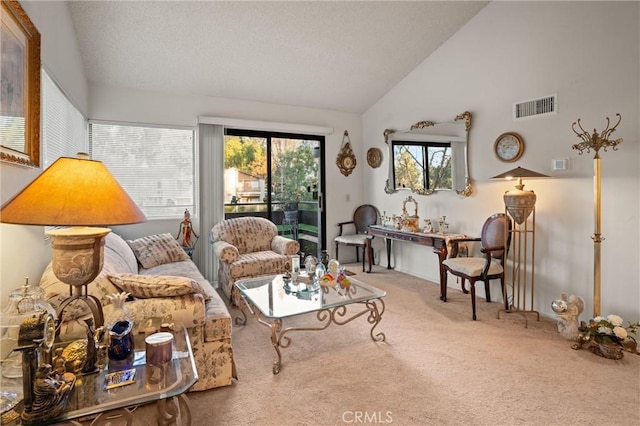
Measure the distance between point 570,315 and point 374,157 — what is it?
139 inches

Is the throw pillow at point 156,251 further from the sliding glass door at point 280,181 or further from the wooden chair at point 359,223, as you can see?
the wooden chair at point 359,223

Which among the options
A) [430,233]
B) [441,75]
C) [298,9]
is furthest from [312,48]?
[430,233]

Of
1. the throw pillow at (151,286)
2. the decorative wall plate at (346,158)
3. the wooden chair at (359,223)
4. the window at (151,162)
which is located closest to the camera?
the throw pillow at (151,286)

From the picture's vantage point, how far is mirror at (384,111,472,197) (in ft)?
13.5

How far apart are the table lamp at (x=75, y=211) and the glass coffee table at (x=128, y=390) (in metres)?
0.13

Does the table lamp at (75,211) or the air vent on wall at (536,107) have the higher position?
the air vent on wall at (536,107)

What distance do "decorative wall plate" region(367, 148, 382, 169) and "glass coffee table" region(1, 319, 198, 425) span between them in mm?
4491

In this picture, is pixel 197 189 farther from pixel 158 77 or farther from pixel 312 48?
pixel 312 48

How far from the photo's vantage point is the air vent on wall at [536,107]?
3.20m

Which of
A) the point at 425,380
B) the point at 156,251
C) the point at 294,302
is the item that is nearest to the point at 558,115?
the point at 425,380

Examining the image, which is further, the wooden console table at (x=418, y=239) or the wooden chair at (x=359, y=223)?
the wooden chair at (x=359, y=223)

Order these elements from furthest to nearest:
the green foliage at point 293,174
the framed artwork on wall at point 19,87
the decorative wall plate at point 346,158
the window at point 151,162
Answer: the decorative wall plate at point 346,158, the green foliage at point 293,174, the window at point 151,162, the framed artwork on wall at point 19,87

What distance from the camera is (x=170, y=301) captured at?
196 cm

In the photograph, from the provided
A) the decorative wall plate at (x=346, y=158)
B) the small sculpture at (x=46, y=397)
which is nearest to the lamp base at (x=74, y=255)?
the small sculpture at (x=46, y=397)
